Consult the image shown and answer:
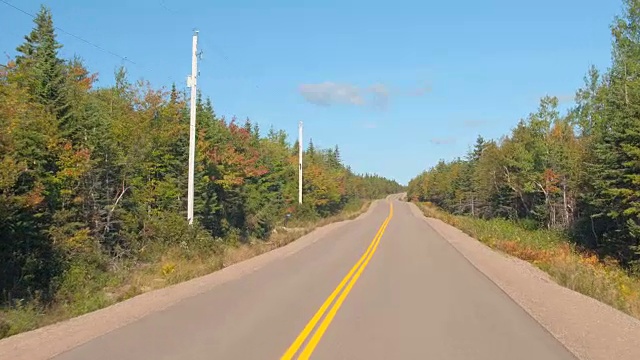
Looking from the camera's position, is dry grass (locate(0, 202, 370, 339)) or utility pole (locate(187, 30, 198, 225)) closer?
dry grass (locate(0, 202, 370, 339))

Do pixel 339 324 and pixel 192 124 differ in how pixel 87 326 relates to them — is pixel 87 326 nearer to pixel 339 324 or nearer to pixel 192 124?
pixel 339 324

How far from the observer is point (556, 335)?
27.9ft

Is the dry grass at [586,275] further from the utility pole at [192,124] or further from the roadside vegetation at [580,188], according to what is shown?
the utility pole at [192,124]

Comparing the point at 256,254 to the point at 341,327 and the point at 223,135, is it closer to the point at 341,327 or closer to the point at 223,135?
the point at 341,327

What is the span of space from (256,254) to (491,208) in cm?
5743

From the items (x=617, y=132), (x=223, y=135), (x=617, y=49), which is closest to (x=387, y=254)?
(x=617, y=132)

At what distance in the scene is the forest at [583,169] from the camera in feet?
97.3

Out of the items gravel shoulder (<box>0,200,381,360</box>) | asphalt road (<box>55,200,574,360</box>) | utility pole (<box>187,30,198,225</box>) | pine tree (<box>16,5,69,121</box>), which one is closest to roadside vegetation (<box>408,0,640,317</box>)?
asphalt road (<box>55,200,574,360</box>)

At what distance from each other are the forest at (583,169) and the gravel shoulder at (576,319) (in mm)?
15615

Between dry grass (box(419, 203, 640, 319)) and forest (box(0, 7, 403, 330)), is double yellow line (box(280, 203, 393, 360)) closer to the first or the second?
dry grass (box(419, 203, 640, 319))

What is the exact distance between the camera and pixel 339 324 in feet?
29.9

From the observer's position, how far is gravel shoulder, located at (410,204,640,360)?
7.70m

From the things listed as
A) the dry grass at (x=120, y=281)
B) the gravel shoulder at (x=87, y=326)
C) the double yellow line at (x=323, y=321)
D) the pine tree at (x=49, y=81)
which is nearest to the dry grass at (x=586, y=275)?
the double yellow line at (x=323, y=321)

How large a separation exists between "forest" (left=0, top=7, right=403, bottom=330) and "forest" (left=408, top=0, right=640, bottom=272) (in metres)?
22.4
